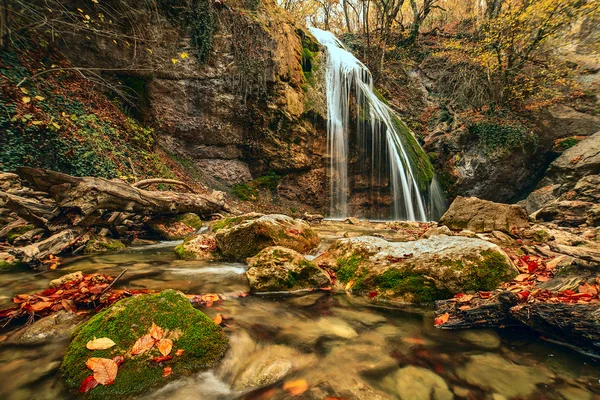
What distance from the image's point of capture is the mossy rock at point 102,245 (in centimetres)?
429

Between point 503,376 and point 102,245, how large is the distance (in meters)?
5.50

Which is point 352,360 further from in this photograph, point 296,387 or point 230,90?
point 230,90

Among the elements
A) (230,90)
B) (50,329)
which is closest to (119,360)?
(50,329)

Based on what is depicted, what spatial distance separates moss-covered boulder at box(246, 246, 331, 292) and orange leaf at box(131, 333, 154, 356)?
151 cm

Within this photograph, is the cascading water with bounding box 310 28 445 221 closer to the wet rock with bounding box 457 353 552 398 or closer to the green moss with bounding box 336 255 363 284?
the green moss with bounding box 336 255 363 284

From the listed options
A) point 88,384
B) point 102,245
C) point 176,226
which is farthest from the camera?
point 176,226

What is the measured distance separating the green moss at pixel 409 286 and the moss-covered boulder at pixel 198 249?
282 cm

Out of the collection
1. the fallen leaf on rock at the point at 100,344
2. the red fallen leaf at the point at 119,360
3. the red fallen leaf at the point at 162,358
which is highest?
the fallen leaf on rock at the point at 100,344

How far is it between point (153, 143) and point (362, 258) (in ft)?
30.6

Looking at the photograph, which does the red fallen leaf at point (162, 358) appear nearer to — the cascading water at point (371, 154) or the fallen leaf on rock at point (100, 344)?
the fallen leaf on rock at point (100, 344)

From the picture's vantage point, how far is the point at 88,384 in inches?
55.9

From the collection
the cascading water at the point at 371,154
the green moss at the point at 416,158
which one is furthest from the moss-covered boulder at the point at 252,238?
the green moss at the point at 416,158

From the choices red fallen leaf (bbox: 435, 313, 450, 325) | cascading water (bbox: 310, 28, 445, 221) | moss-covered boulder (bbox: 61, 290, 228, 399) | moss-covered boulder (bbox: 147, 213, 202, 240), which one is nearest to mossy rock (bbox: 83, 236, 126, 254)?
moss-covered boulder (bbox: 147, 213, 202, 240)

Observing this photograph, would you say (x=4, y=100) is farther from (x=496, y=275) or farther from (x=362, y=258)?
(x=496, y=275)
